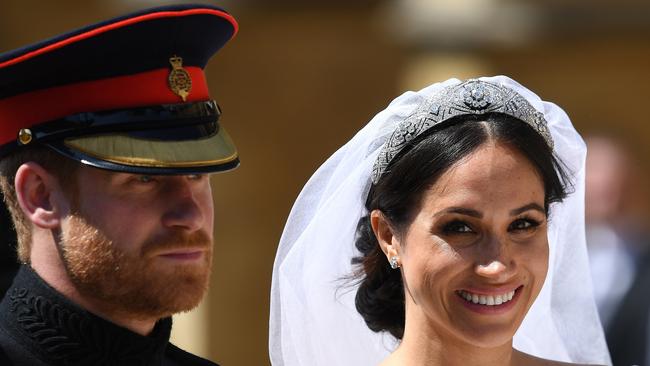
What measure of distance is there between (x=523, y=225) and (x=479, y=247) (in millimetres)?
139

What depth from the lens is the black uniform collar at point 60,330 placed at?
3135mm

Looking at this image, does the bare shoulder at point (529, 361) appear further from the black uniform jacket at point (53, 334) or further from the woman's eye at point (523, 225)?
the black uniform jacket at point (53, 334)

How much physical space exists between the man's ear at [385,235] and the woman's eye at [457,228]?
17 cm

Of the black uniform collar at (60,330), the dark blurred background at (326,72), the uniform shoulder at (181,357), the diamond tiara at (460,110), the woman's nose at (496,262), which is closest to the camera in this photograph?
the black uniform collar at (60,330)

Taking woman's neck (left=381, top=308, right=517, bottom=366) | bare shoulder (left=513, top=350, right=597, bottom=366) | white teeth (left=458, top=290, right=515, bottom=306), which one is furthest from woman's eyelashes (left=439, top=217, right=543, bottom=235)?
bare shoulder (left=513, top=350, right=597, bottom=366)

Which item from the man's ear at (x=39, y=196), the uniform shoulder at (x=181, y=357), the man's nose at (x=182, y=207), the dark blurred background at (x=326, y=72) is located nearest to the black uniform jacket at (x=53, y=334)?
the man's ear at (x=39, y=196)

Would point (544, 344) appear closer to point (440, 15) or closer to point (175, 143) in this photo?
point (175, 143)

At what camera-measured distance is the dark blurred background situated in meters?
8.59

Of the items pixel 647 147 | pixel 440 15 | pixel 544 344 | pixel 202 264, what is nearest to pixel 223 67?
pixel 440 15

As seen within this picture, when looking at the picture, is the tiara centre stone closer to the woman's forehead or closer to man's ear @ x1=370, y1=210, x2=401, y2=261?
the woman's forehead

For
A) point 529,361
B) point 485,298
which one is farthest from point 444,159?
point 529,361

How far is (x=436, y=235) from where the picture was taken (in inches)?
133

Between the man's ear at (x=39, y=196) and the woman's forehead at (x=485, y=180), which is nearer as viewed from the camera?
the man's ear at (x=39, y=196)

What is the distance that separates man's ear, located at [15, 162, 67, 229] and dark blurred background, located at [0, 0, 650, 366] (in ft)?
17.2
